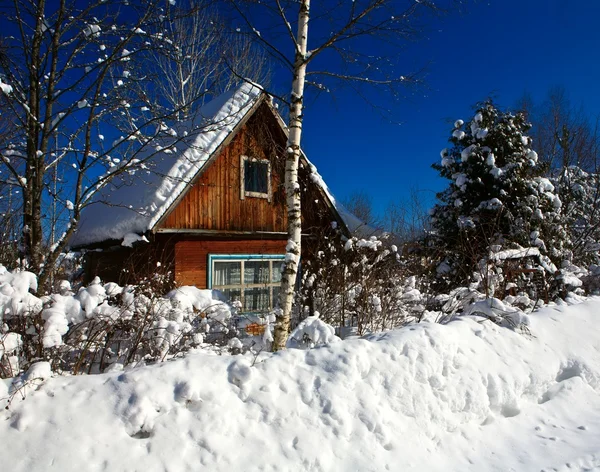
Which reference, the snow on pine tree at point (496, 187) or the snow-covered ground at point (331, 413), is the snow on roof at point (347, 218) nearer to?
the snow on pine tree at point (496, 187)

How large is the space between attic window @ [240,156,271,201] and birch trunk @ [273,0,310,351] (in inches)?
180

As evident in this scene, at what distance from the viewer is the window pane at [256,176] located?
9.95 metres

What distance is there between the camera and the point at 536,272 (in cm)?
734

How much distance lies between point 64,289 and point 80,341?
3.44 feet

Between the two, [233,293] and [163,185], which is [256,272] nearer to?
[233,293]

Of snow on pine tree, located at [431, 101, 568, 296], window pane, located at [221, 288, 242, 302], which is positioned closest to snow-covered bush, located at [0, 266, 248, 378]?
window pane, located at [221, 288, 242, 302]

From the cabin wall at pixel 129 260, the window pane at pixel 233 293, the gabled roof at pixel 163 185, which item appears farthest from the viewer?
the window pane at pixel 233 293

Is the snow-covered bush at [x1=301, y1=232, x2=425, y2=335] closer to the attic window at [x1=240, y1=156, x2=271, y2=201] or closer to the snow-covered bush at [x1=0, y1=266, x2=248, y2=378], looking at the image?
the snow-covered bush at [x1=0, y1=266, x2=248, y2=378]

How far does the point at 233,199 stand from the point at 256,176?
3.25 feet

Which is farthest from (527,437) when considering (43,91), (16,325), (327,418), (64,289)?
(43,91)

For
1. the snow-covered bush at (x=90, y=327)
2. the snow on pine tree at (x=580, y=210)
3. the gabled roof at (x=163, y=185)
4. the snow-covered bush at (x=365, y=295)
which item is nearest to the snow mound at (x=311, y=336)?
the snow-covered bush at (x=90, y=327)

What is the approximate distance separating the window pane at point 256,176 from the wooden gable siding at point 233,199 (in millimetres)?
170

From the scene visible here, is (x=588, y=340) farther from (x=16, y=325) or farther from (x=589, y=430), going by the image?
(x=16, y=325)

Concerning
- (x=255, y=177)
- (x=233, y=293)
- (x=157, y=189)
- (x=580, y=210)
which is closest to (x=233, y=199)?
(x=255, y=177)
